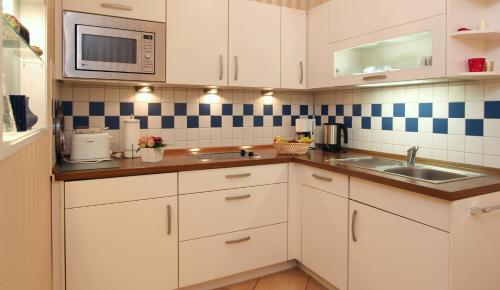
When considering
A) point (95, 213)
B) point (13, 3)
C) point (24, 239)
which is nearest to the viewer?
point (24, 239)

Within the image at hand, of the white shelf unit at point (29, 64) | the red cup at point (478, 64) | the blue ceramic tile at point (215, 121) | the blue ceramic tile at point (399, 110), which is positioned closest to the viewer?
the white shelf unit at point (29, 64)

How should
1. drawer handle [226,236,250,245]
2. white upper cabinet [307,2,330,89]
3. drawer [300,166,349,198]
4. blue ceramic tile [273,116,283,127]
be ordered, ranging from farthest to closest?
1. blue ceramic tile [273,116,283,127]
2. white upper cabinet [307,2,330,89]
3. drawer handle [226,236,250,245]
4. drawer [300,166,349,198]

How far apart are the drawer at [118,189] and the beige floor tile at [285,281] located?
3.06 feet

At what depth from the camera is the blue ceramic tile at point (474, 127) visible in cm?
196

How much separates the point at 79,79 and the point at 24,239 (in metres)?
1.32

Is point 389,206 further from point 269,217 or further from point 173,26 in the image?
point 173,26

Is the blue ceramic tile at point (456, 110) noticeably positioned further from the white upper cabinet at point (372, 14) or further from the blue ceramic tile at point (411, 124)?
the white upper cabinet at point (372, 14)

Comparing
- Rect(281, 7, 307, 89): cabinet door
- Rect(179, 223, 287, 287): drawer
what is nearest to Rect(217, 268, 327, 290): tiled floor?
Rect(179, 223, 287, 287): drawer

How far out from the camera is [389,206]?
5.78ft

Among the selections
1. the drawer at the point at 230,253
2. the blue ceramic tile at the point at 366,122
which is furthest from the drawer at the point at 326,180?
the blue ceramic tile at the point at 366,122

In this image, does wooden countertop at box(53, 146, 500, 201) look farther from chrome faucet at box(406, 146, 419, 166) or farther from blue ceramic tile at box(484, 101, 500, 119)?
blue ceramic tile at box(484, 101, 500, 119)

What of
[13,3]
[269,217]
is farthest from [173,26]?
[269,217]

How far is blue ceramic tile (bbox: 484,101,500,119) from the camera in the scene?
1.88 m

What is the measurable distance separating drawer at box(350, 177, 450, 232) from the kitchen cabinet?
67cm
